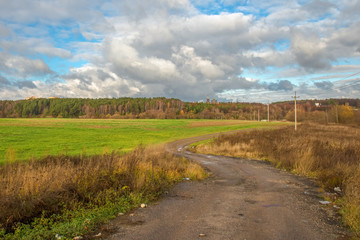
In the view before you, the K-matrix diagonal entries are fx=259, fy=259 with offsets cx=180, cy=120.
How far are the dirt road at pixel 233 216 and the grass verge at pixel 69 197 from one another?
786 mm

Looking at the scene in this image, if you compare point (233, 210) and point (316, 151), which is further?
point (316, 151)

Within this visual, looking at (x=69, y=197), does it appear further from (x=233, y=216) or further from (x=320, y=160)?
(x=320, y=160)

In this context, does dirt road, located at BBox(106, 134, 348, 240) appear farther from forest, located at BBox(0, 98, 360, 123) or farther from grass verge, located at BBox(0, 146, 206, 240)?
forest, located at BBox(0, 98, 360, 123)

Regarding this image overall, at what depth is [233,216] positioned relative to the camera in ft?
26.5

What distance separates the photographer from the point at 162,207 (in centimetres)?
908

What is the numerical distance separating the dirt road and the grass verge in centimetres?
79

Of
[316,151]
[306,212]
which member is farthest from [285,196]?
[316,151]

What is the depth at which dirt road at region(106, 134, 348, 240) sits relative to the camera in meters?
6.66

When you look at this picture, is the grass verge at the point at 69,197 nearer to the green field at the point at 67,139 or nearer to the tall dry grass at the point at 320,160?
the green field at the point at 67,139

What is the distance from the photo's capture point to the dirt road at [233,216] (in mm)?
6656

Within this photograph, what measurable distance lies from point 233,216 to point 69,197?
5.42 meters

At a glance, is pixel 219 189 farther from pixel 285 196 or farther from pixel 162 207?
pixel 162 207

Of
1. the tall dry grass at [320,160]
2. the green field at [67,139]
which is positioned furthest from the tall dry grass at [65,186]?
the tall dry grass at [320,160]

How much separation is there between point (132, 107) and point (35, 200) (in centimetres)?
17641
